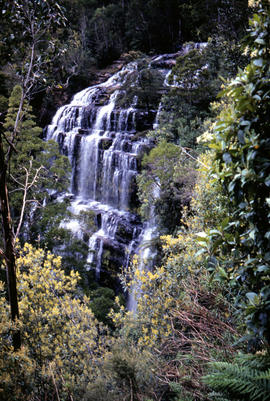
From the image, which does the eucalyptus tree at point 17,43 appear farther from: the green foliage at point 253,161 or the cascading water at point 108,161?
the cascading water at point 108,161

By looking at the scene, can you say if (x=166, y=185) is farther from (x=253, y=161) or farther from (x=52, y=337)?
(x=253, y=161)

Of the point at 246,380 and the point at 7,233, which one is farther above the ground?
the point at 7,233

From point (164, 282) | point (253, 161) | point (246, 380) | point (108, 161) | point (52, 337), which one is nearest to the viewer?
point (246, 380)

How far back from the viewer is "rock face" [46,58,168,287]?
12906 mm

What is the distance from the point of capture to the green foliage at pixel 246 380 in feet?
4.79

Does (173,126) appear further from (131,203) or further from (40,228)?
(40,228)

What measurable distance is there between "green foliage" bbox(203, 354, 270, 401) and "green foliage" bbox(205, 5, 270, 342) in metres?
0.17

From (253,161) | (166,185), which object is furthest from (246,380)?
(166,185)

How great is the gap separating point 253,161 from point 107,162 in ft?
45.0

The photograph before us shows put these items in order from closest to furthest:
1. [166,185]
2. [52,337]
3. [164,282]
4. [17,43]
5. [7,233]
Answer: [7,233], [17,43], [52,337], [164,282], [166,185]

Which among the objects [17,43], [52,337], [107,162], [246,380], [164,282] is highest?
[17,43]

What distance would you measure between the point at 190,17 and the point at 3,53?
79.2 feet

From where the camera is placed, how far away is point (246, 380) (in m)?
1.52

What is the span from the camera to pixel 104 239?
43.0ft
